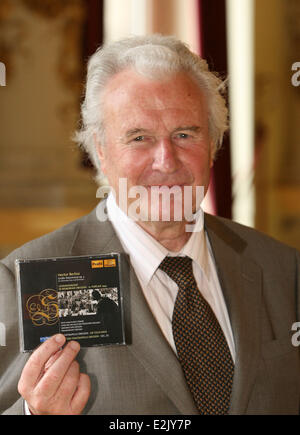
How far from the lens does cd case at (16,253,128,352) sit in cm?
102

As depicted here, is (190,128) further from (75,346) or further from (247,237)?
(75,346)

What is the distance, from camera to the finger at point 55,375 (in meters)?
0.99

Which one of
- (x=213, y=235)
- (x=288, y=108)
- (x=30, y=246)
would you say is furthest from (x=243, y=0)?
(x=30, y=246)

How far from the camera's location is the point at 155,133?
3.76 ft

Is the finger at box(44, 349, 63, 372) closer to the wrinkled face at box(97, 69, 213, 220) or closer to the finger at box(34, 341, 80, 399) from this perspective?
the finger at box(34, 341, 80, 399)

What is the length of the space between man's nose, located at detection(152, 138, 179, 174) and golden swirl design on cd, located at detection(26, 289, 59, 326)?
355 mm

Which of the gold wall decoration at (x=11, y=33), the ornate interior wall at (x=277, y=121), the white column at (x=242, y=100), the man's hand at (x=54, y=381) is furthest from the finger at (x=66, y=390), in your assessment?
the gold wall decoration at (x=11, y=33)

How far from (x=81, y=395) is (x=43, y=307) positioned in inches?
7.5

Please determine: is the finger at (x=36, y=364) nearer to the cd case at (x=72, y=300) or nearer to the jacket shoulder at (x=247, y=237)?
the cd case at (x=72, y=300)

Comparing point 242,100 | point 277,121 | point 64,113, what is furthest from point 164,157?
point 277,121

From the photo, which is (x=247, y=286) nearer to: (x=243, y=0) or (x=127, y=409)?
(x=127, y=409)

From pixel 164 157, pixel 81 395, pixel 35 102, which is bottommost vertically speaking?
pixel 81 395

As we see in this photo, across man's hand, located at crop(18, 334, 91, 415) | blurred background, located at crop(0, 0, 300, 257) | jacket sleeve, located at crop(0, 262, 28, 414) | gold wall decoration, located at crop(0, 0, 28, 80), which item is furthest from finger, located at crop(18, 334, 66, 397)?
gold wall decoration, located at crop(0, 0, 28, 80)

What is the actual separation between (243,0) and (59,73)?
1.31 m
